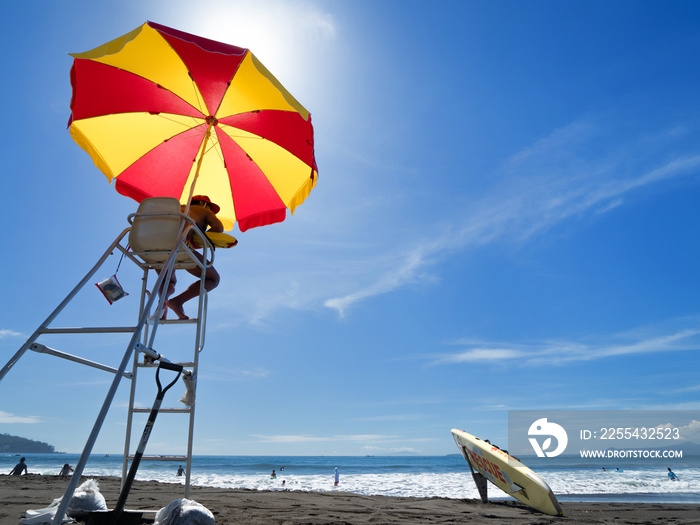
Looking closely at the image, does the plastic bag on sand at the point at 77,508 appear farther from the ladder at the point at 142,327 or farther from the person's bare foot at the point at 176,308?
the person's bare foot at the point at 176,308

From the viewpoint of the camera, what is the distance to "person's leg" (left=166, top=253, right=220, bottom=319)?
3.89 meters

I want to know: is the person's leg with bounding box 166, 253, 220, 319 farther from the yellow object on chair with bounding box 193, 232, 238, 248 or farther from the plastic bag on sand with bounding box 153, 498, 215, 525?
the plastic bag on sand with bounding box 153, 498, 215, 525

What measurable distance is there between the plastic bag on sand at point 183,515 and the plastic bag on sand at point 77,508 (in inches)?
33.3

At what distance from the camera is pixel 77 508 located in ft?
10.4

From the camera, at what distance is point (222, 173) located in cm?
457

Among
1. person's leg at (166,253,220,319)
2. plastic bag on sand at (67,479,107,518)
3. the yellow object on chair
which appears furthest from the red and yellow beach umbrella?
plastic bag on sand at (67,479,107,518)

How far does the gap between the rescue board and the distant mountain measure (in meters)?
129

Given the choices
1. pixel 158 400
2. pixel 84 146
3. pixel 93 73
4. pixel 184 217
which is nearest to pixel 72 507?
pixel 158 400

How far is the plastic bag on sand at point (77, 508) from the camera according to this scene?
2998 mm

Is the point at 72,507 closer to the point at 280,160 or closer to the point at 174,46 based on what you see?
the point at 280,160

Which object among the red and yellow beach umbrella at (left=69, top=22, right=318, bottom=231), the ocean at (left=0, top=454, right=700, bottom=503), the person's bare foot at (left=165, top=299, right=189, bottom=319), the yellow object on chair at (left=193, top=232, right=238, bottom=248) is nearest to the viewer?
the red and yellow beach umbrella at (left=69, top=22, right=318, bottom=231)

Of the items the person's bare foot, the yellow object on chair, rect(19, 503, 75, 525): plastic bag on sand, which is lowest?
rect(19, 503, 75, 525): plastic bag on sand

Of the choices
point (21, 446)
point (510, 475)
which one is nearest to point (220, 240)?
point (510, 475)

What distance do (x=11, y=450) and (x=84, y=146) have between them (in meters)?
137
